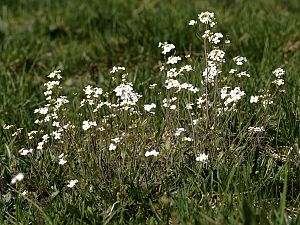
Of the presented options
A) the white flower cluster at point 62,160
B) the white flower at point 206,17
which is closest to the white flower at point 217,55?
the white flower at point 206,17

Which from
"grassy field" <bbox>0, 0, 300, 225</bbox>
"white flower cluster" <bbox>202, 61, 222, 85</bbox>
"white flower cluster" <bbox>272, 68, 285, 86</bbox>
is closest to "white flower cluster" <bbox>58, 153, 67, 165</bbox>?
"grassy field" <bbox>0, 0, 300, 225</bbox>

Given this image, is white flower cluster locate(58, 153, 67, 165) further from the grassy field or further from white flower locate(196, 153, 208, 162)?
white flower locate(196, 153, 208, 162)

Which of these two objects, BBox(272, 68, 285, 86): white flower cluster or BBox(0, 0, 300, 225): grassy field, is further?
BBox(272, 68, 285, 86): white flower cluster

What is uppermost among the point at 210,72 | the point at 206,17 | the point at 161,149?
the point at 206,17

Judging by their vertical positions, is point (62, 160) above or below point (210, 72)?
below

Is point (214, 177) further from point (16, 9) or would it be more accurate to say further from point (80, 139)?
point (16, 9)

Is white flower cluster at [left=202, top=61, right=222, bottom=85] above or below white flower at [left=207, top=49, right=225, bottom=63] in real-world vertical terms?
below

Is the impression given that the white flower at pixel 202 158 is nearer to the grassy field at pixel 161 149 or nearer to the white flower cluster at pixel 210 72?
the grassy field at pixel 161 149

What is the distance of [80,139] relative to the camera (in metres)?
3.16

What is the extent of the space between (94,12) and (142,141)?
2.95 metres

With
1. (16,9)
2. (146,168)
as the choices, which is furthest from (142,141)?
(16,9)

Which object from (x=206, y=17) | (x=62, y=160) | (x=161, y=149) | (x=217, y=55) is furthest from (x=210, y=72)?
(x=62, y=160)

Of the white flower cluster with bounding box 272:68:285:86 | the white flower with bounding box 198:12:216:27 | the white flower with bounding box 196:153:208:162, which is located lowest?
the white flower with bounding box 196:153:208:162

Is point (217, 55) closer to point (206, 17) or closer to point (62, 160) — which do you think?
point (206, 17)
